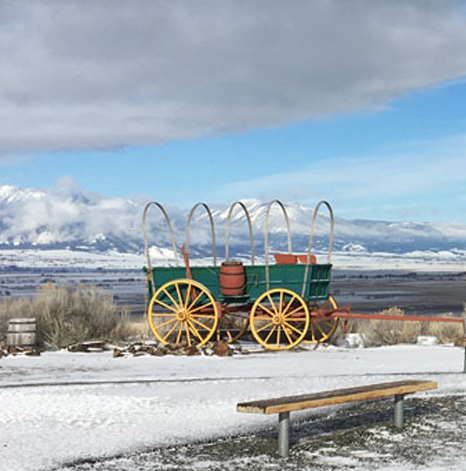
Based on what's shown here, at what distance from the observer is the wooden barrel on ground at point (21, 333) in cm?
1430

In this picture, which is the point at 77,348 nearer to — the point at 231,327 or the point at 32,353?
the point at 32,353

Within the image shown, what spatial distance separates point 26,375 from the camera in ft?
37.1

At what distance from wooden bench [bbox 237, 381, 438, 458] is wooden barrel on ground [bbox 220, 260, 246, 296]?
6534 mm

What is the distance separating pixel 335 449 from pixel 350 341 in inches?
363

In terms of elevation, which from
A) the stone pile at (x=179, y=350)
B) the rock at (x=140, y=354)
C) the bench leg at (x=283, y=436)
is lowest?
the rock at (x=140, y=354)

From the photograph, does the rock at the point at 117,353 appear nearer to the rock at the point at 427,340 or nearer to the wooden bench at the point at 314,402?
the rock at the point at 427,340

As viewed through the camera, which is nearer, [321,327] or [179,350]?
[179,350]

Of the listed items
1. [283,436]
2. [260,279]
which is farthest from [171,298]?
[283,436]

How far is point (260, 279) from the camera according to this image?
14.8 m

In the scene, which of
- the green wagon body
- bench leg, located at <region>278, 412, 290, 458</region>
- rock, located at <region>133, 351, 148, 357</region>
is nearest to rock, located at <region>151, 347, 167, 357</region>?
rock, located at <region>133, 351, 148, 357</region>

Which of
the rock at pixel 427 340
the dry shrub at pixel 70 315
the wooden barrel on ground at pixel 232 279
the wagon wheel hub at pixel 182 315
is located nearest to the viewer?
the wooden barrel on ground at pixel 232 279

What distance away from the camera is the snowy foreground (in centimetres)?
749

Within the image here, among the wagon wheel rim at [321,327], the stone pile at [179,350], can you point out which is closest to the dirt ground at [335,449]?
the stone pile at [179,350]

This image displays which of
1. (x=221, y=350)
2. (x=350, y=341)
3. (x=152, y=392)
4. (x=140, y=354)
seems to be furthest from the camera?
(x=350, y=341)
